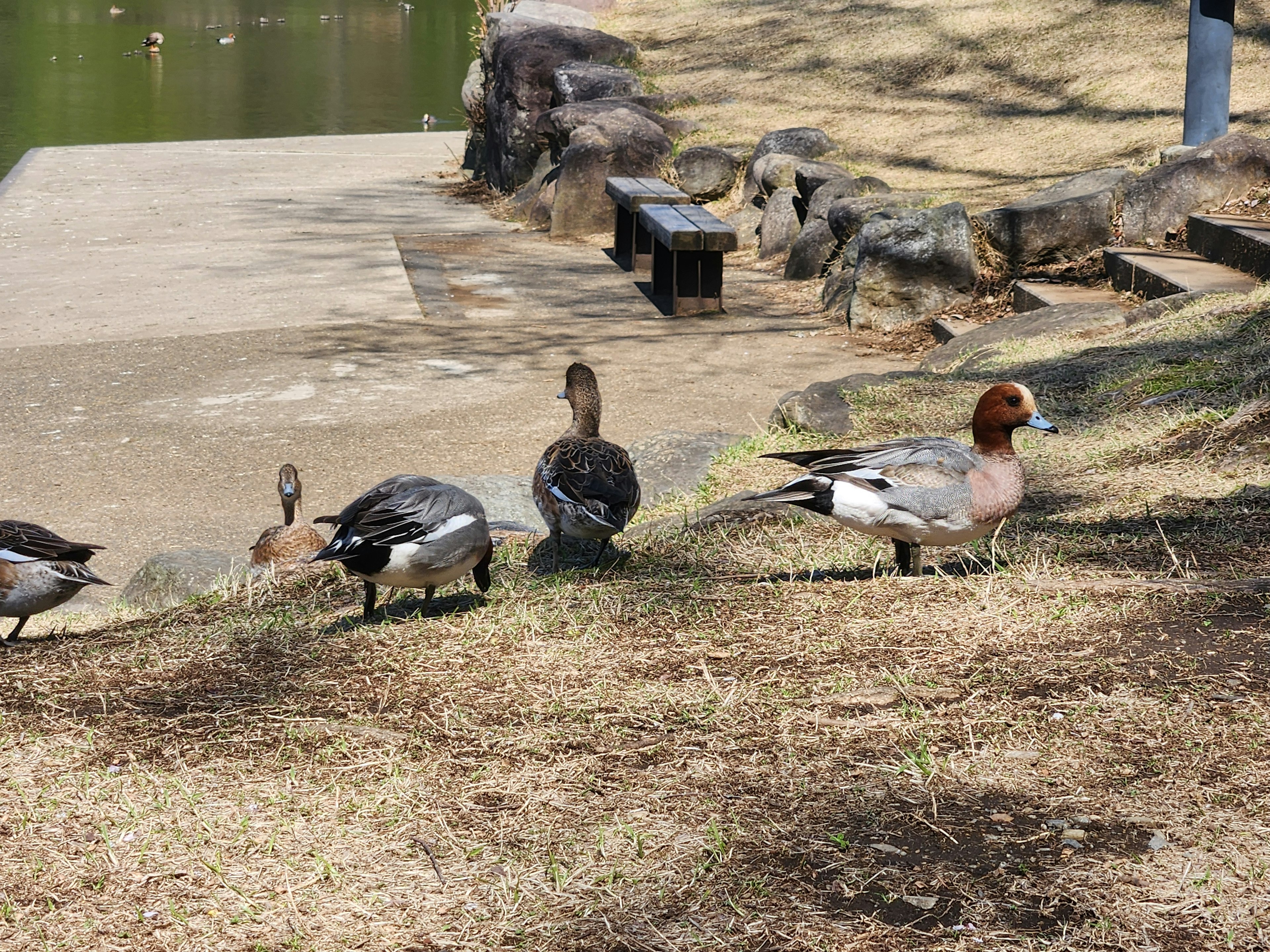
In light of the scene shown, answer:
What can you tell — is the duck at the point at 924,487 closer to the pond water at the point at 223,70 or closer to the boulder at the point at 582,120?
the boulder at the point at 582,120

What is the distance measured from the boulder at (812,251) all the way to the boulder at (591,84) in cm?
650

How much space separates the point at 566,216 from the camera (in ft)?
52.3

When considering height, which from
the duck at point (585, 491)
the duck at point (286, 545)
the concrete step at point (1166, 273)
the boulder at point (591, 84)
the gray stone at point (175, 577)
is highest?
the boulder at point (591, 84)

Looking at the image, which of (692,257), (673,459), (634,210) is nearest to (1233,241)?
(692,257)

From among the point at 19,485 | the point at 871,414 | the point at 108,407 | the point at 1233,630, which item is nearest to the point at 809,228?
the point at 871,414

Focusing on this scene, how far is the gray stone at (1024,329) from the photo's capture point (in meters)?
8.87

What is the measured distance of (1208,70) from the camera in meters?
10.8

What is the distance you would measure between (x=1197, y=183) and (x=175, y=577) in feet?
26.4

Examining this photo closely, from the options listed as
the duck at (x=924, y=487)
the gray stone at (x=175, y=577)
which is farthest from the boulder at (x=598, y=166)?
the duck at (x=924, y=487)

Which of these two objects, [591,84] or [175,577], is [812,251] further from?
[175,577]

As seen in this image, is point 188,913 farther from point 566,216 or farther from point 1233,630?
point 566,216

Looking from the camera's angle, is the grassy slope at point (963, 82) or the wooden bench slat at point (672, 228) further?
the grassy slope at point (963, 82)

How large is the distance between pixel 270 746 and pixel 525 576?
1768 millimetres

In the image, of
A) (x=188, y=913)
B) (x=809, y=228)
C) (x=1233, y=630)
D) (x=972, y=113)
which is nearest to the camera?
(x=188, y=913)
